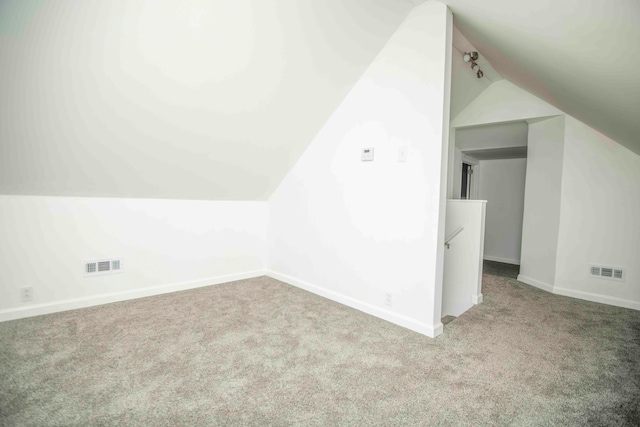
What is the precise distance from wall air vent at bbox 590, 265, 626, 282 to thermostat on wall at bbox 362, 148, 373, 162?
282 cm

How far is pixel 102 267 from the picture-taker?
9.09ft

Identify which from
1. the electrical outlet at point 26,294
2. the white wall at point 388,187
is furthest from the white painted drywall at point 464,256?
the electrical outlet at point 26,294

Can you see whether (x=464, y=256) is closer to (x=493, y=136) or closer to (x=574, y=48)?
(x=574, y=48)

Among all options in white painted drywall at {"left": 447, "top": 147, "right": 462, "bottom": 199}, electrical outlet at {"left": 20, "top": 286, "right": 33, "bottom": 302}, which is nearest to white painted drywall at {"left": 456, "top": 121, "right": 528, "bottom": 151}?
white painted drywall at {"left": 447, "top": 147, "right": 462, "bottom": 199}

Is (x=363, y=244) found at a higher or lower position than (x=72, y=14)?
lower

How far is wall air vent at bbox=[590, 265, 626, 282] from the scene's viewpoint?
3.14m

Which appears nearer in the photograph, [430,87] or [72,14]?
[72,14]

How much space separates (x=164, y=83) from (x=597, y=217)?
4376 millimetres

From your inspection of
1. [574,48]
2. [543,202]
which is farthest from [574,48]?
[543,202]

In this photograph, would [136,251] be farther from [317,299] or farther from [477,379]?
[477,379]

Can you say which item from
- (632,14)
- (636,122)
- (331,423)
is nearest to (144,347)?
(331,423)

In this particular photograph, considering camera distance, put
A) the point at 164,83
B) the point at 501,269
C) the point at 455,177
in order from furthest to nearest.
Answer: the point at 455,177, the point at 501,269, the point at 164,83

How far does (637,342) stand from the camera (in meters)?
2.27

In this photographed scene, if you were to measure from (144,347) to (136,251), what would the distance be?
1.25 meters
